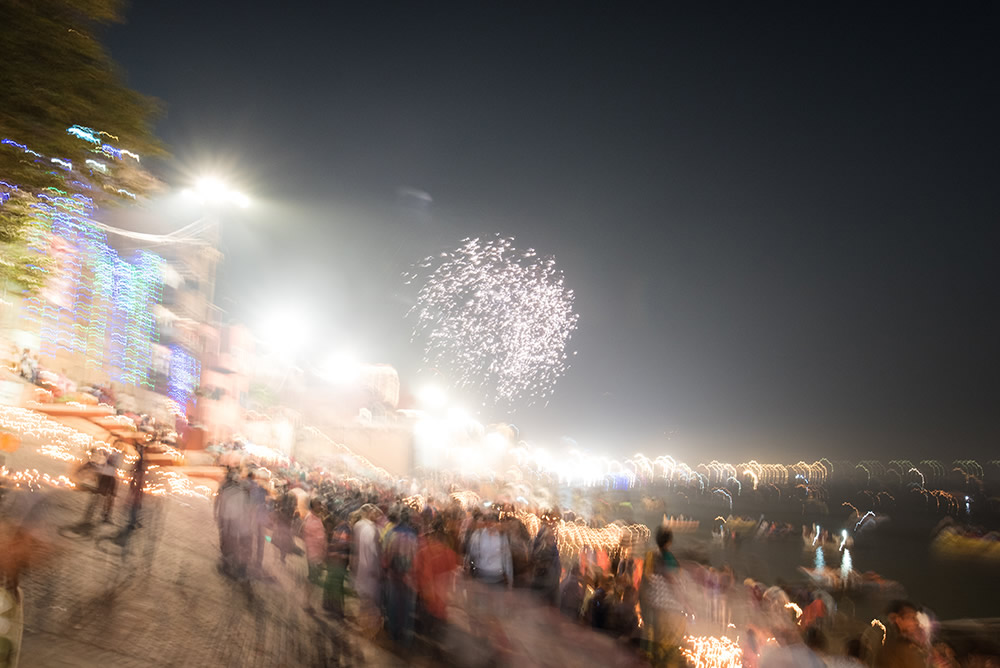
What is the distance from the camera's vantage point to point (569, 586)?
10.1 metres

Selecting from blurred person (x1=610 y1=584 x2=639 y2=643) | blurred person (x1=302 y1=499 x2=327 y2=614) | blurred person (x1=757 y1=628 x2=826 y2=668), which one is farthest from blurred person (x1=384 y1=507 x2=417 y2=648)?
blurred person (x1=757 y1=628 x2=826 y2=668)

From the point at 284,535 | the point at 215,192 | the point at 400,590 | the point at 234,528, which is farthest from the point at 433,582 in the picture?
the point at 215,192

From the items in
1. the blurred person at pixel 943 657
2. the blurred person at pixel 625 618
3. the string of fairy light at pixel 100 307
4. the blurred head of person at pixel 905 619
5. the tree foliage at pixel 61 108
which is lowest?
the blurred person at pixel 943 657

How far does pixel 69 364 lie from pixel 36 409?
10.6 m

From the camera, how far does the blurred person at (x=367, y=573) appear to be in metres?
8.66

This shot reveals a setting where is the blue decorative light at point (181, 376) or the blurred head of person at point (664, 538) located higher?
the blue decorative light at point (181, 376)

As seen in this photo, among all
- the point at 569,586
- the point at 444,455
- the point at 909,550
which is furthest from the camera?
the point at 909,550


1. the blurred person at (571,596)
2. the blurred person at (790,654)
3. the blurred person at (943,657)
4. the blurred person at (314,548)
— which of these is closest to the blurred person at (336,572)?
the blurred person at (314,548)

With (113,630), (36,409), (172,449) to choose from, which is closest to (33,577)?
(113,630)

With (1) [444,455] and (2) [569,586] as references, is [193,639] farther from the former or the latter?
(1) [444,455]

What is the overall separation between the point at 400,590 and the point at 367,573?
60cm

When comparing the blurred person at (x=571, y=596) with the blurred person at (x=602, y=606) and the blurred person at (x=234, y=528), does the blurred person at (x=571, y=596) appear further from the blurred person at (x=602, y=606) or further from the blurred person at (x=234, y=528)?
the blurred person at (x=234, y=528)

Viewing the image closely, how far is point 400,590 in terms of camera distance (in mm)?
8445

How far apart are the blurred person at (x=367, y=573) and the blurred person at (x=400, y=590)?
0.59ft
